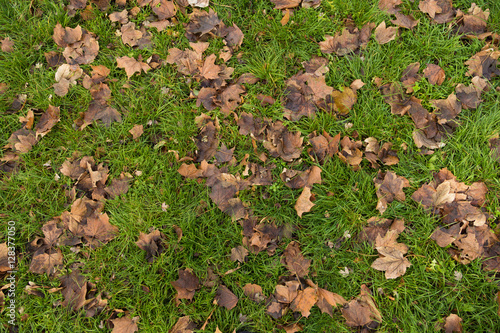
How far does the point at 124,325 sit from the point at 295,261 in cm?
128

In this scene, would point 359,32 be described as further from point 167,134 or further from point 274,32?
point 167,134

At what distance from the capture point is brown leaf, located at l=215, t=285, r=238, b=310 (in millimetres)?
2279

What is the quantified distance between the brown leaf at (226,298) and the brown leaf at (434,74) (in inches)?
95.7

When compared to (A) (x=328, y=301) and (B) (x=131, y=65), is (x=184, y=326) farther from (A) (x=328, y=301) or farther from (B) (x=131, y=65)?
(B) (x=131, y=65)

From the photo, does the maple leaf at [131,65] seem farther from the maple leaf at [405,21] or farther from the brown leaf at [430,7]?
the brown leaf at [430,7]

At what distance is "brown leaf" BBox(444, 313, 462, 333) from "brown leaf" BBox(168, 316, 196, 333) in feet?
5.67

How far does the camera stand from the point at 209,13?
120 inches

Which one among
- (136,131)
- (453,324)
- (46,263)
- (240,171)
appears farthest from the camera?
(136,131)

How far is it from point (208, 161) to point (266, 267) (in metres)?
0.97

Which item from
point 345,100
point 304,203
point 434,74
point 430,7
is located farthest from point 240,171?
point 430,7

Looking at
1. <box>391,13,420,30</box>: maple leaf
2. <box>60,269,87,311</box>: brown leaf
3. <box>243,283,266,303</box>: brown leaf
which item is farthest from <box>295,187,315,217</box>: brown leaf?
<box>391,13,420,30</box>: maple leaf

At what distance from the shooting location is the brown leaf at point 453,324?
2137mm

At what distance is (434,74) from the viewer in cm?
277

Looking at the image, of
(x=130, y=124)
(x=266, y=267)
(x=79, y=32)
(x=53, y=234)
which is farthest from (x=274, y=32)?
(x=53, y=234)
